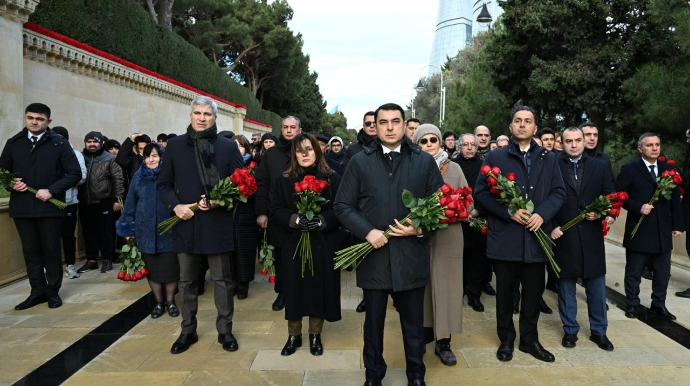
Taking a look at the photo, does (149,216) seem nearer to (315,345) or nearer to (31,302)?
(31,302)

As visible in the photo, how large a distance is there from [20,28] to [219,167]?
673cm

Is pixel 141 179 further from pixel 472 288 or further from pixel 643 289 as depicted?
pixel 643 289

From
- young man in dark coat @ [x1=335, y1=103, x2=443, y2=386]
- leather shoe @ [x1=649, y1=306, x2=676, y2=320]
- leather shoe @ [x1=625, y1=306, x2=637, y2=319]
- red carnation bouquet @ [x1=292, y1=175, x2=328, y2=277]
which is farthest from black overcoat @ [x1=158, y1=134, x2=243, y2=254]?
leather shoe @ [x1=649, y1=306, x2=676, y2=320]

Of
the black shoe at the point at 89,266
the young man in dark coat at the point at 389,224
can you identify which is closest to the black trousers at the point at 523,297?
the young man in dark coat at the point at 389,224

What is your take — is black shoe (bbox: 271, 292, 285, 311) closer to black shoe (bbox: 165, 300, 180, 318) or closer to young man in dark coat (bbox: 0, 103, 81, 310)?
black shoe (bbox: 165, 300, 180, 318)

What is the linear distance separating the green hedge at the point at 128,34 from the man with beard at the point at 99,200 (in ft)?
19.2

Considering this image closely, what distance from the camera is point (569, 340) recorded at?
14.8 feet

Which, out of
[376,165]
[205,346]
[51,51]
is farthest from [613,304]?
[51,51]

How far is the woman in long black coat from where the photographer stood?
14.0ft

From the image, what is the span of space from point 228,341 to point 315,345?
0.78 meters

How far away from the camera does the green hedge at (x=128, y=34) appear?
12.4m

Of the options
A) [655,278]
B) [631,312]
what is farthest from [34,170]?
[655,278]

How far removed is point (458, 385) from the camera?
3.68m

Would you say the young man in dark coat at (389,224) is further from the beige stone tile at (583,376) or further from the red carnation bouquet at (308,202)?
the beige stone tile at (583,376)
